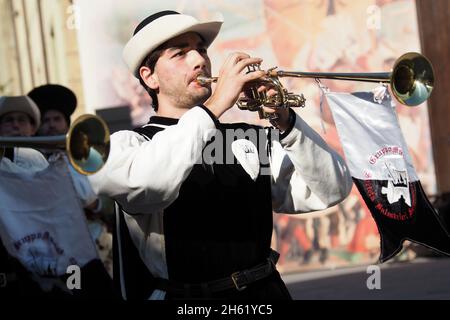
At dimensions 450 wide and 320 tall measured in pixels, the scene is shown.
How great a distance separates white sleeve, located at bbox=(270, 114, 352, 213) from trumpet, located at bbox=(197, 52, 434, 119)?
14 cm

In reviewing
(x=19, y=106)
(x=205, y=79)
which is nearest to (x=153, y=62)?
(x=205, y=79)

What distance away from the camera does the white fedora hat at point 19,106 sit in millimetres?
6684

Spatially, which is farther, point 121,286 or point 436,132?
point 436,132

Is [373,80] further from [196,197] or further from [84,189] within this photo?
[84,189]

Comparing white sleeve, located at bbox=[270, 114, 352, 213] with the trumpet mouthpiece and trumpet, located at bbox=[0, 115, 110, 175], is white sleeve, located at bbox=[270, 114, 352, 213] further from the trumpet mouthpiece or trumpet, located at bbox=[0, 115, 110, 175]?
trumpet, located at bbox=[0, 115, 110, 175]

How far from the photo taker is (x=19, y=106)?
6.74m

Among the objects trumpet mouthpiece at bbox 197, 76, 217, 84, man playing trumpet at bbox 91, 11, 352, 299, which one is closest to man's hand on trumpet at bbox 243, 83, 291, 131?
man playing trumpet at bbox 91, 11, 352, 299

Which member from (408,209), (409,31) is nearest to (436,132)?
(409,31)

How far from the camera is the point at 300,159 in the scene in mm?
4340

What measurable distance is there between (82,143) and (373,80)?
1.22 m
